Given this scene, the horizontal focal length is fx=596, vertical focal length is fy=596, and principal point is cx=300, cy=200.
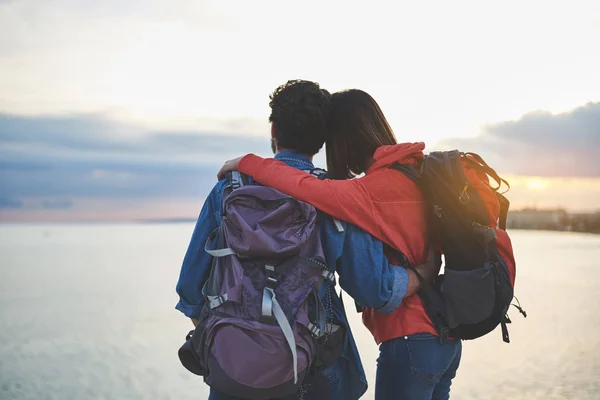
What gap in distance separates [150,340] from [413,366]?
453cm

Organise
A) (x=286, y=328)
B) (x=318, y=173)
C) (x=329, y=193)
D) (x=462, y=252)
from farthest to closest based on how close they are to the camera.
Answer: (x=318, y=173)
(x=462, y=252)
(x=329, y=193)
(x=286, y=328)

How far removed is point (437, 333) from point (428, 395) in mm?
259

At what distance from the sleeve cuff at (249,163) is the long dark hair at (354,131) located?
371 mm

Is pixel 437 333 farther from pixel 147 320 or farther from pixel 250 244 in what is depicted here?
pixel 147 320

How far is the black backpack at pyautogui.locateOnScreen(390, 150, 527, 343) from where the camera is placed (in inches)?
96.3

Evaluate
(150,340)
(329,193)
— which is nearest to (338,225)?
(329,193)

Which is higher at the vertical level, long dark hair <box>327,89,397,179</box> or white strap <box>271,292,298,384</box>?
long dark hair <box>327,89,397,179</box>

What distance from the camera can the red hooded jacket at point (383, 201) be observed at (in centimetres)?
237

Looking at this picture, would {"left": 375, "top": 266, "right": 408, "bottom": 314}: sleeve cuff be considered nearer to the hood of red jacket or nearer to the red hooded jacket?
the red hooded jacket

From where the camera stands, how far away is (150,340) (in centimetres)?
638

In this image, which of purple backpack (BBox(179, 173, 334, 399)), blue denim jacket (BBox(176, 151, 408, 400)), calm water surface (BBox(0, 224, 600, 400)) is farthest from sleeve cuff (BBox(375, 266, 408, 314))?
calm water surface (BBox(0, 224, 600, 400))

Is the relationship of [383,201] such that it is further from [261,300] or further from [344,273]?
[261,300]

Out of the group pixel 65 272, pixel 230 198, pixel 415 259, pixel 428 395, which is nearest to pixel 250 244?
pixel 230 198

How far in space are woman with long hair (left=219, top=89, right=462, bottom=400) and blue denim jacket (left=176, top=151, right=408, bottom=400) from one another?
80 millimetres
